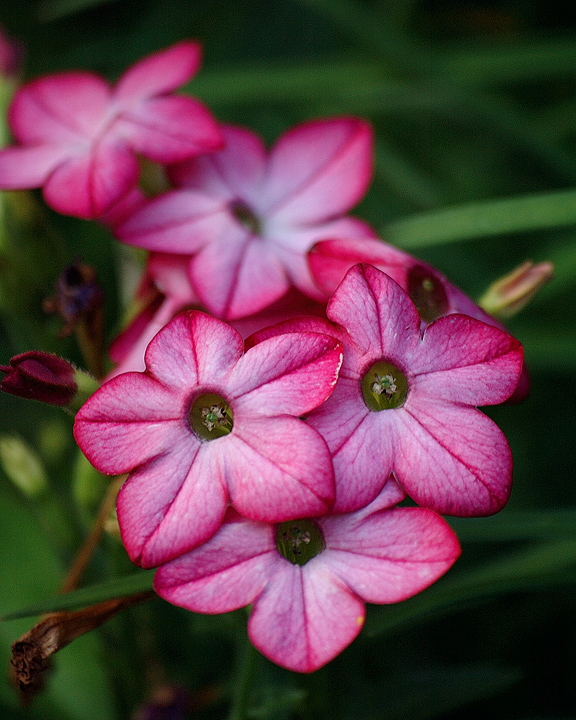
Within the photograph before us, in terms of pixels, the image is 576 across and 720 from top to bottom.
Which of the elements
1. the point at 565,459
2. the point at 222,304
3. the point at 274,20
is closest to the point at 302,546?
the point at 222,304

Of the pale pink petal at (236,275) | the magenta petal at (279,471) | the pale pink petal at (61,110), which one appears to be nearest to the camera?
the magenta petal at (279,471)

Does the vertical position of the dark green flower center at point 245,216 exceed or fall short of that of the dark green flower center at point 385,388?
it falls short

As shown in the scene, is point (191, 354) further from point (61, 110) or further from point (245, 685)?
point (61, 110)

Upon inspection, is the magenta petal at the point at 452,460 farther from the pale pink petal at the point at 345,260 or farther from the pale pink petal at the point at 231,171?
the pale pink petal at the point at 231,171

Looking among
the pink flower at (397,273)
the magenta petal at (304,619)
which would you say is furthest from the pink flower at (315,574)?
the pink flower at (397,273)

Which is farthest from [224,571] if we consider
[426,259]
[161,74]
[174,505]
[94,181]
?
[426,259]

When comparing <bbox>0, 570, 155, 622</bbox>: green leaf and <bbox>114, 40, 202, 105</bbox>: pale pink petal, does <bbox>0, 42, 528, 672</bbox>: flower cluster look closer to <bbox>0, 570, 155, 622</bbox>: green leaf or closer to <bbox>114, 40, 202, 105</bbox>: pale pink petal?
<bbox>0, 570, 155, 622</bbox>: green leaf

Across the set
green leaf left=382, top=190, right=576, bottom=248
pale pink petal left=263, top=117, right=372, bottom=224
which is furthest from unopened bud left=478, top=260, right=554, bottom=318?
pale pink petal left=263, top=117, right=372, bottom=224
